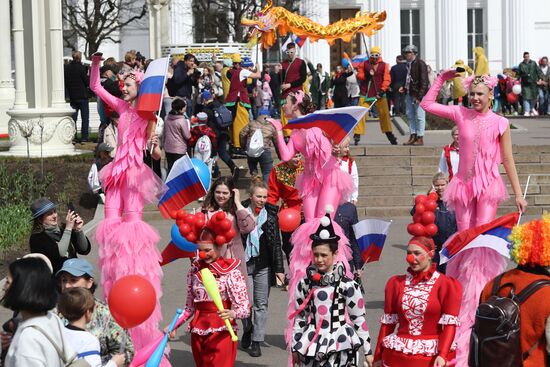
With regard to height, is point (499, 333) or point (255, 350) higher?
point (499, 333)

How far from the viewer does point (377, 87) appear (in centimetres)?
2284

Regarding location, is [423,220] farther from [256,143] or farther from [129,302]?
[256,143]

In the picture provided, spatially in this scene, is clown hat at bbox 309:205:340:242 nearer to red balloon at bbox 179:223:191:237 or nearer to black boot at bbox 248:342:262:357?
red balloon at bbox 179:223:191:237

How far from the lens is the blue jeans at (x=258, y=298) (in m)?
10.4

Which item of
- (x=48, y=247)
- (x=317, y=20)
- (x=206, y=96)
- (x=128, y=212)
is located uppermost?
(x=317, y=20)

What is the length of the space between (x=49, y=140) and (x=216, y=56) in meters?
9.54

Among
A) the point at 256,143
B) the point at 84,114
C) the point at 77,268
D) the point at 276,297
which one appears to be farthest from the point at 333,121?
the point at 84,114

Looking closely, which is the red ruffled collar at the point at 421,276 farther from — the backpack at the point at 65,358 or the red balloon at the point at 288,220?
the red balloon at the point at 288,220

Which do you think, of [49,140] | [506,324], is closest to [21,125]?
[49,140]

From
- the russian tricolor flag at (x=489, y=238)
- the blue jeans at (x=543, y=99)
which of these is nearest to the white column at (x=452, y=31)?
the blue jeans at (x=543, y=99)

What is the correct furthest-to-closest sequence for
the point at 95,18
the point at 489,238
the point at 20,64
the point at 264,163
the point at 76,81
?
the point at 95,18, the point at 76,81, the point at 20,64, the point at 264,163, the point at 489,238

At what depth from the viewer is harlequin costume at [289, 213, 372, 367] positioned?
25.6ft

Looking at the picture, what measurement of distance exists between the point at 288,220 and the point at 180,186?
1263mm

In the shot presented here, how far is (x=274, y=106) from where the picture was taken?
2961 cm
